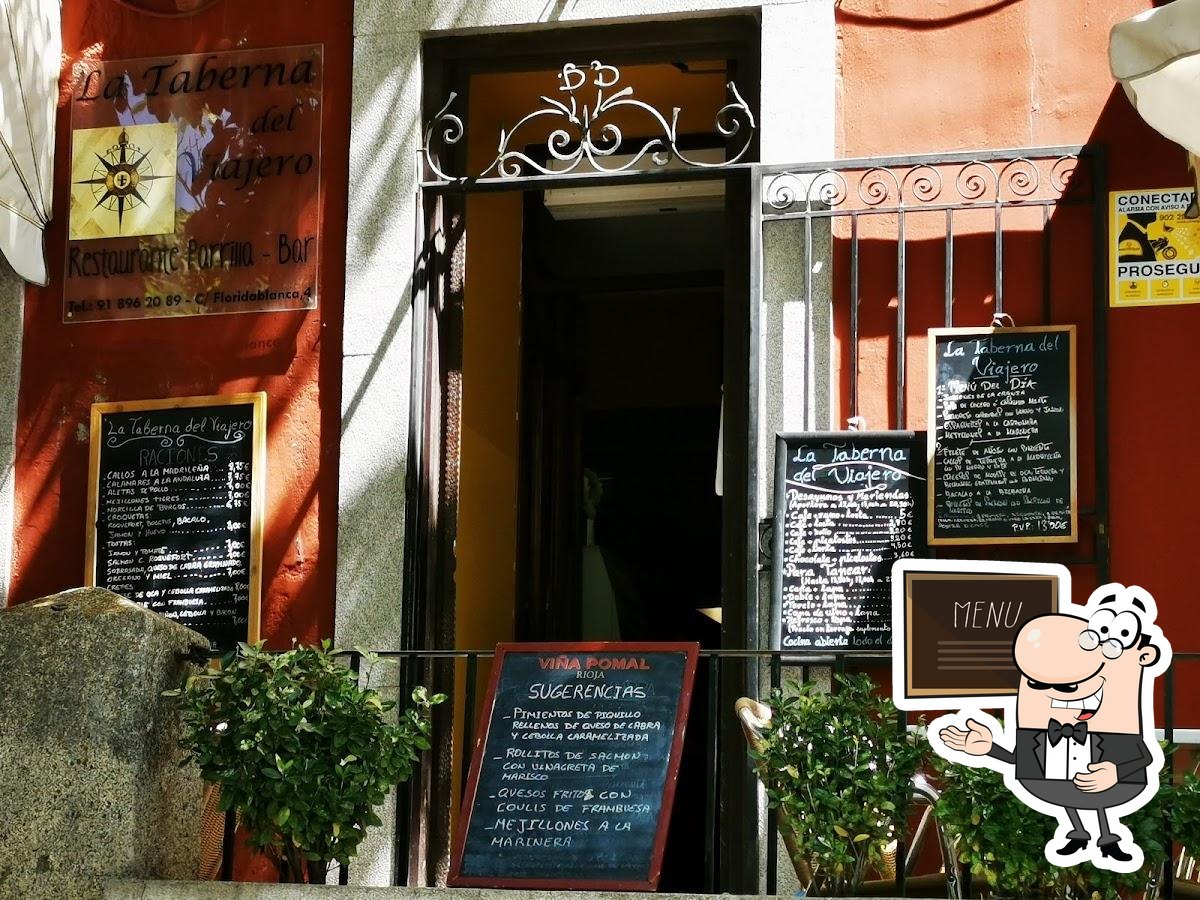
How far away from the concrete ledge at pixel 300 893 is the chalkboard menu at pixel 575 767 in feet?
0.40

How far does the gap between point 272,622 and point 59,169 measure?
218 centimetres

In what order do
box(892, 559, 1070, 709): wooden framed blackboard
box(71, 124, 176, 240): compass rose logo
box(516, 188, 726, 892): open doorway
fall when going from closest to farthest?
box(892, 559, 1070, 709): wooden framed blackboard, box(71, 124, 176, 240): compass rose logo, box(516, 188, 726, 892): open doorway

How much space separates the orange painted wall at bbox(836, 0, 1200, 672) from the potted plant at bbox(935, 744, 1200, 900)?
1434 mm

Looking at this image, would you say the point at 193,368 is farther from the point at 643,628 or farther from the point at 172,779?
the point at 643,628

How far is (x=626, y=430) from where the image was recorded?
10625 mm

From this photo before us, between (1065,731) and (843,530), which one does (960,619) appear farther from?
(843,530)

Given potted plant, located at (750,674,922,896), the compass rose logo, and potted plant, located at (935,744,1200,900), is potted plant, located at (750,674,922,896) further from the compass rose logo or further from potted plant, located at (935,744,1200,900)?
the compass rose logo

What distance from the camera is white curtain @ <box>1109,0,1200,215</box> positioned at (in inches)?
221

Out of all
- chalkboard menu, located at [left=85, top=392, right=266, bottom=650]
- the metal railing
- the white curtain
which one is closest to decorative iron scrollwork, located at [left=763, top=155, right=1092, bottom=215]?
the white curtain

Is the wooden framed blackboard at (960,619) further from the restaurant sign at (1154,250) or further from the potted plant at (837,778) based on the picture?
the restaurant sign at (1154,250)

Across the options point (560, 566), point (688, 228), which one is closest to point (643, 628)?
point (560, 566)

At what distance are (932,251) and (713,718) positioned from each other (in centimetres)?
214

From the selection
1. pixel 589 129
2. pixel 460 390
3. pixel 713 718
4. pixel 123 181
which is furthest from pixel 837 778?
pixel 123 181

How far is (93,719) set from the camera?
573 cm
